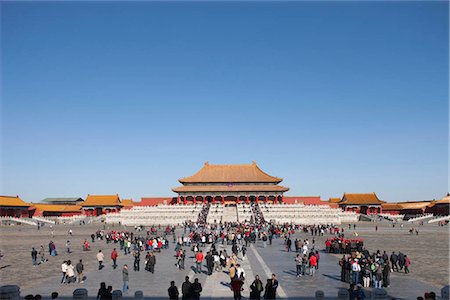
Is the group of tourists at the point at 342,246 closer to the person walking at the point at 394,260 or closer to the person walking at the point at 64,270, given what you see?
the person walking at the point at 394,260

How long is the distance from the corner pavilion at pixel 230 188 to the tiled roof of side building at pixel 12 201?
3153cm

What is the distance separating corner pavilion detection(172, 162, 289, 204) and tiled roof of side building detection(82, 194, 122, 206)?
17.2m

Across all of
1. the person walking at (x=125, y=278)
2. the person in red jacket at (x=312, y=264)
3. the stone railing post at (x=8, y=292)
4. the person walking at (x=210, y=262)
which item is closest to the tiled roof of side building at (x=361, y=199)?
the person in red jacket at (x=312, y=264)

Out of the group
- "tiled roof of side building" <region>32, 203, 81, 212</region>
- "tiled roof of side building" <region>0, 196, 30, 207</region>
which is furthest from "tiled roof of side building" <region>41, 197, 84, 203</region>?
"tiled roof of side building" <region>0, 196, 30, 207</region>

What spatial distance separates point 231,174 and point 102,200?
31.0 m

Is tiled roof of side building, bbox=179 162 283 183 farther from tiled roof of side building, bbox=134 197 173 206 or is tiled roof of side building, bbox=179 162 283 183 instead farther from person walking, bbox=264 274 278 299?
person walking, bbox=264 274 278 299

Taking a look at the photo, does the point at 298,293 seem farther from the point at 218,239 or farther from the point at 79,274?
the point at 218,239

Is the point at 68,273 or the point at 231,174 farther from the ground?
the point at 231,174

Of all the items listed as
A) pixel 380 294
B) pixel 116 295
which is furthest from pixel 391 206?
pixel 116 295

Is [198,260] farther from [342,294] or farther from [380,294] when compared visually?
[380,294]

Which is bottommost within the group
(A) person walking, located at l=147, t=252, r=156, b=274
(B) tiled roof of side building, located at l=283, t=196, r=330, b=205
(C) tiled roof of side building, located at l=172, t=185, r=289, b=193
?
(A) person walking, located at l=147, t=252, r=156, b=274

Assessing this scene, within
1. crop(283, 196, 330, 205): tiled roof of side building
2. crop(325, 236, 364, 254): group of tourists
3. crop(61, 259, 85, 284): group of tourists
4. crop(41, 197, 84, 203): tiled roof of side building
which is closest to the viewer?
crop(61, 259, 85, 284): group of tourists

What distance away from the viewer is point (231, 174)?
98.6 metres

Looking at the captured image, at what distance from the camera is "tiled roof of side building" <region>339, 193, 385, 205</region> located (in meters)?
95.3
